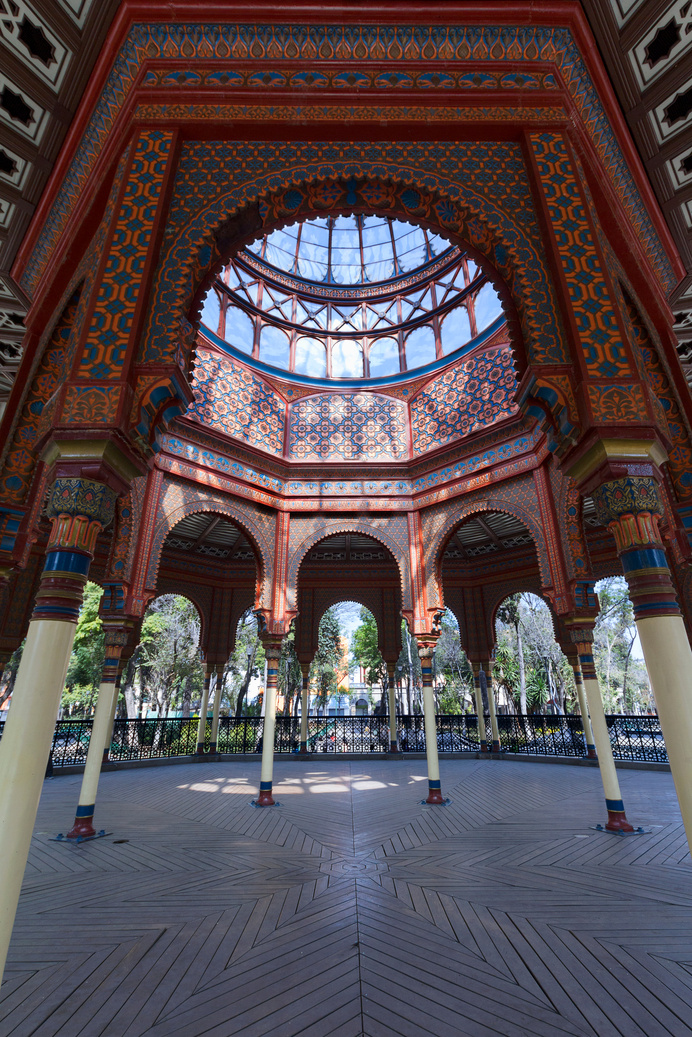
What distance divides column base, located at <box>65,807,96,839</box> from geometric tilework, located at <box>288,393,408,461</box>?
22.7 feet

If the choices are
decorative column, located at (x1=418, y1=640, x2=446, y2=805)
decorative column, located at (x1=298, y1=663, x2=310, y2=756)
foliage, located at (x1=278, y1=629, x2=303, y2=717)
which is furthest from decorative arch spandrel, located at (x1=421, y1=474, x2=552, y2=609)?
foliage, located at (x1=278, y1=629, x2=303, y2=717)

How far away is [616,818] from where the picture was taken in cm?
618

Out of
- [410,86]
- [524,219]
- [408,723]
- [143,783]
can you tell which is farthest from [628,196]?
[408,723]

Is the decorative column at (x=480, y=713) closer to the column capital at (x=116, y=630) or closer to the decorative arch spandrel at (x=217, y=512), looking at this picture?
the decorative arch spandrel at (x=217, y=512)

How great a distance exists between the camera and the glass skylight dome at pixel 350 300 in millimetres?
10531

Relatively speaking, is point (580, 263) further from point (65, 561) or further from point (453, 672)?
point (453, 672)

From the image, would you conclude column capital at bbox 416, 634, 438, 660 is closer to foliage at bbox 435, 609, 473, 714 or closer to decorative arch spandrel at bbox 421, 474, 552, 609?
decorative arch spandrel at bbox 421, 474, 552, 609

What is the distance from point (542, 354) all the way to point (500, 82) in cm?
239

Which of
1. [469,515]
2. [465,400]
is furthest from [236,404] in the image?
[469,515]

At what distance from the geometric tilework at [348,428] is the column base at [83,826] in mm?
6915

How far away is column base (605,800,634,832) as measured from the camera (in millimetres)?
6121

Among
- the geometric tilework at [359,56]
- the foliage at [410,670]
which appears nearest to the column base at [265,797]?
the geometric tilework at [359,56]

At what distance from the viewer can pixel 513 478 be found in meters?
9.02

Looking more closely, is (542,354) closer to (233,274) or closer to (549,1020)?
(549,1020)
